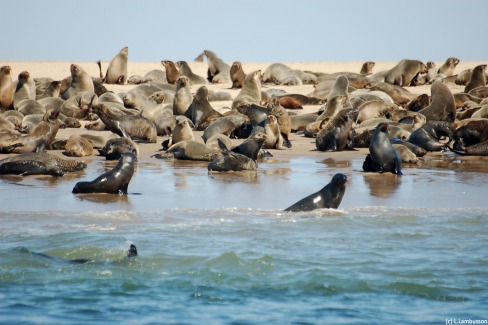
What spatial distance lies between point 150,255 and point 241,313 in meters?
1.33

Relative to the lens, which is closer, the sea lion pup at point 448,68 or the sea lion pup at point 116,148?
the sea lion pup at point 116,148

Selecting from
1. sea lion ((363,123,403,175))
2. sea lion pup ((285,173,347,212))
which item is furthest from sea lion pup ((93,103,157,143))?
sea lion pup ((285,173,347,212))

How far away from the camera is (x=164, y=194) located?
9.10 metres

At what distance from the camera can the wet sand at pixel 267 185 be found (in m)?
8.59

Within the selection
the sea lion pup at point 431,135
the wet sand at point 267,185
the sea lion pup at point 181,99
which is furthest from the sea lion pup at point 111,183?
the sea lion pup at point 181,99

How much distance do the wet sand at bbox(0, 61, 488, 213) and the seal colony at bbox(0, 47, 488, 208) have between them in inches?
7.6

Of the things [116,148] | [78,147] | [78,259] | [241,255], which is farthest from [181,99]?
[78,259]

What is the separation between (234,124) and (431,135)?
3.26m

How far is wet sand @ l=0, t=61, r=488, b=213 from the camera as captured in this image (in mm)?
8586

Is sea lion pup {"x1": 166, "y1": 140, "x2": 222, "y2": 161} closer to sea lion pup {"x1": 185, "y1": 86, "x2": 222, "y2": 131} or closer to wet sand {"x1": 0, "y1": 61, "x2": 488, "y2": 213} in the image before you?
wet sand {"x1": 0, "y1": 61, "x2": 488, "y2": 213}

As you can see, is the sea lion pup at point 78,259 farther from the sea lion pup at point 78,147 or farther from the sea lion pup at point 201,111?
the sea lion pup at point 201,111

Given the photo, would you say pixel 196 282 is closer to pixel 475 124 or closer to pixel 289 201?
pixel 289 201

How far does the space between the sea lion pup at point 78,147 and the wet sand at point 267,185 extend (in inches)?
7.0

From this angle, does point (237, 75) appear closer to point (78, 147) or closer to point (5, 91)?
point (5, 91)
